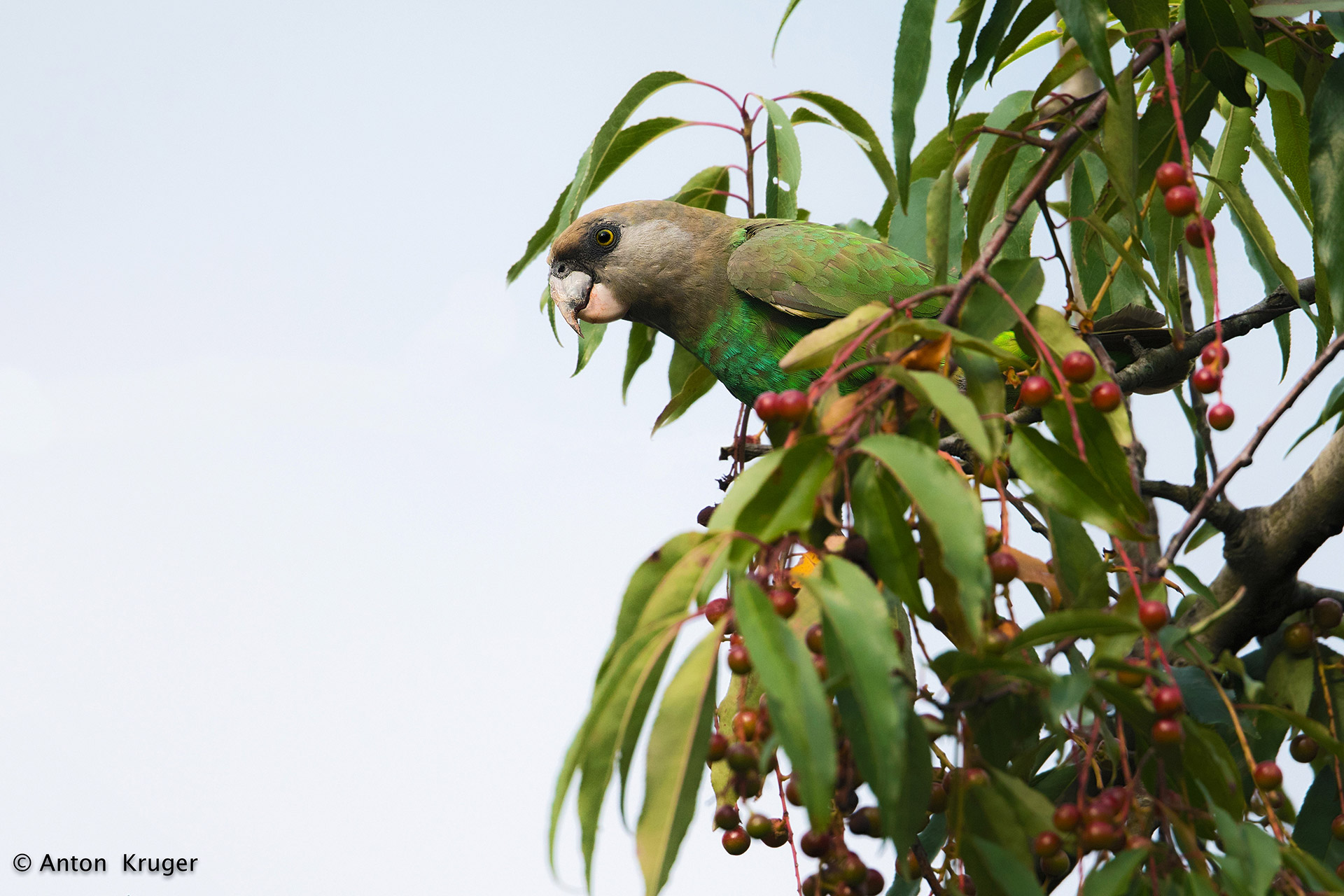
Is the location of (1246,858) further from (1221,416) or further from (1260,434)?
(1260,434)

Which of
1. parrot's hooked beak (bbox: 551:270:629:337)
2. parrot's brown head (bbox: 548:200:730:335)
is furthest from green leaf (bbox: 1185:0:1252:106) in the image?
parrot's hooked beak (bbox: 551:270:629:337)

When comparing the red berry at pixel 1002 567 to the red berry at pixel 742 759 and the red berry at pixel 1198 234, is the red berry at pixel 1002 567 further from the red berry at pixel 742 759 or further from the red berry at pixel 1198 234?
the red berry at pixel 1198 234

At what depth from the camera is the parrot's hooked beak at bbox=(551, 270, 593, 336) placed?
A: 2.81m

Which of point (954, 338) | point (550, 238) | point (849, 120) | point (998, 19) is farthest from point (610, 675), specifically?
point (849, 120)

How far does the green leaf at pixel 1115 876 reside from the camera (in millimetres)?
921

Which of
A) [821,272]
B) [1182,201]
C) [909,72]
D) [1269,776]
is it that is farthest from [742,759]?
[821,272]

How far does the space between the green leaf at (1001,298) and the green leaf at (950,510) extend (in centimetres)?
27

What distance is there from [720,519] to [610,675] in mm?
148

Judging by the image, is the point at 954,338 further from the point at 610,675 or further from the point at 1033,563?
the point at 610,675

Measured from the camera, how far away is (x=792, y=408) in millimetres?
954

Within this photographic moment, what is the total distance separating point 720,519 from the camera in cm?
86

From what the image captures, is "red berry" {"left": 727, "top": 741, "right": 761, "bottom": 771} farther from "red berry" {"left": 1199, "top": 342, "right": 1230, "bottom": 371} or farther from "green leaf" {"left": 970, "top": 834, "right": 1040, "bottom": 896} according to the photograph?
"red berry" {"left": 1199, "top": 342, "right": 1230, "bottom": 371}

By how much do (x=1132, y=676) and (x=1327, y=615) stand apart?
Answer: 68cm

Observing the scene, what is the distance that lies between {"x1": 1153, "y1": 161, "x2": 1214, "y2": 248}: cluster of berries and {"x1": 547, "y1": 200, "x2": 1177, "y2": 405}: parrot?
1.09m
